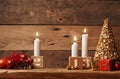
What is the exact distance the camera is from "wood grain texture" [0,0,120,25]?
2.44 metres

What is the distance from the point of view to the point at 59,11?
245 cm

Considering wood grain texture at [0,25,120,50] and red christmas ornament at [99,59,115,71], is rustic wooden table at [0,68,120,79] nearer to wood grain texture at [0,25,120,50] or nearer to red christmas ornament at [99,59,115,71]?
red christmas ornament at [99,59,115,71]

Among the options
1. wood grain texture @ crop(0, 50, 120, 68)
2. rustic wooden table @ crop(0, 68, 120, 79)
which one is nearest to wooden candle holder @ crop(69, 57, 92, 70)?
rustic wooden table @ crop(0, 68, 120, 79)

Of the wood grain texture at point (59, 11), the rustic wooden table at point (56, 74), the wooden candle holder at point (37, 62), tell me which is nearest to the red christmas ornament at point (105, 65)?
the rustic wooden table at point (56, 74)

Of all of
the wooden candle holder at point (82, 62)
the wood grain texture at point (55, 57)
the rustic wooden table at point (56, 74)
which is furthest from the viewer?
the wood grain texture at point (55, 57)

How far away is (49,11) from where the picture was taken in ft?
8.04

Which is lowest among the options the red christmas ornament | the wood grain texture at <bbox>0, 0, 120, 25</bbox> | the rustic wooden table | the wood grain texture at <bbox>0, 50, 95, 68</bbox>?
the rustic wooden table

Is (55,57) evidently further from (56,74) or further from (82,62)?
(56,74)

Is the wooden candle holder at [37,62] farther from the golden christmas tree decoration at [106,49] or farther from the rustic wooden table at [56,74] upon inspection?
the golden christmas tree decoration at [106,49]

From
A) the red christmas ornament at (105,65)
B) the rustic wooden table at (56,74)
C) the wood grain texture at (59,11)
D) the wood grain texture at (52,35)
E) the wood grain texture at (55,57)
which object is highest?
the wood grain texture at (59,11)

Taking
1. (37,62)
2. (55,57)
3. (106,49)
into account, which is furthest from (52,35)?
(106,49)

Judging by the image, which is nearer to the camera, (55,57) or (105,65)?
(105,65)

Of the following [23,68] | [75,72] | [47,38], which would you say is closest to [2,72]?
[23,68]

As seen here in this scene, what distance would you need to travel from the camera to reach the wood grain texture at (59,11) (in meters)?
2.44
